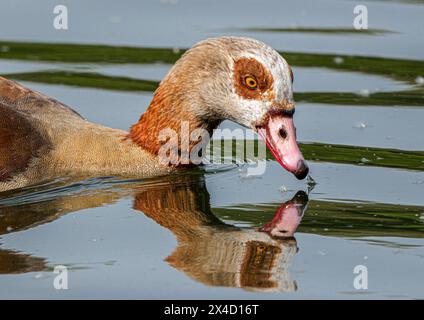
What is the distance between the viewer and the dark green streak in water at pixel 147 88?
39.1 ft

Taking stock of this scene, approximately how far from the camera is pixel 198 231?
848cm

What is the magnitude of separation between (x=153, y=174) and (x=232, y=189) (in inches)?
25.5

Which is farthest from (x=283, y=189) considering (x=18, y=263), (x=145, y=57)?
(x=145, y=57)

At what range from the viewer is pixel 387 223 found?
8.69 meters

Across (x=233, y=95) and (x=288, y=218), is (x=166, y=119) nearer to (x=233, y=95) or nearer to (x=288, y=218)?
(x=233, y=95)

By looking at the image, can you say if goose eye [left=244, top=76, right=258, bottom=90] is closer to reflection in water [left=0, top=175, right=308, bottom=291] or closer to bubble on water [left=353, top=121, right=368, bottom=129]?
reflection in water [left=0, top=175, right=308, bottom=291]

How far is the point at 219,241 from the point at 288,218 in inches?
30.3

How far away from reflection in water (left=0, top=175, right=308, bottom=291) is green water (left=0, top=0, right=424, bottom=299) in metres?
0.02

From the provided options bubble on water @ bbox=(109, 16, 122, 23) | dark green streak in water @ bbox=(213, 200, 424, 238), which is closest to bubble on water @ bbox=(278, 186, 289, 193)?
dark green streak in water @ bbox=(213, 200, 424, 238)

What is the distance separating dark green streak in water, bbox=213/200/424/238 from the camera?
8500 millimetres

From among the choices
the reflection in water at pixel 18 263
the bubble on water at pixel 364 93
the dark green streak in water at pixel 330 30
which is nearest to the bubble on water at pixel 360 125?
the bubble on water at pixel 364 93

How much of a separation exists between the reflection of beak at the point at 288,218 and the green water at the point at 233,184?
34mm
